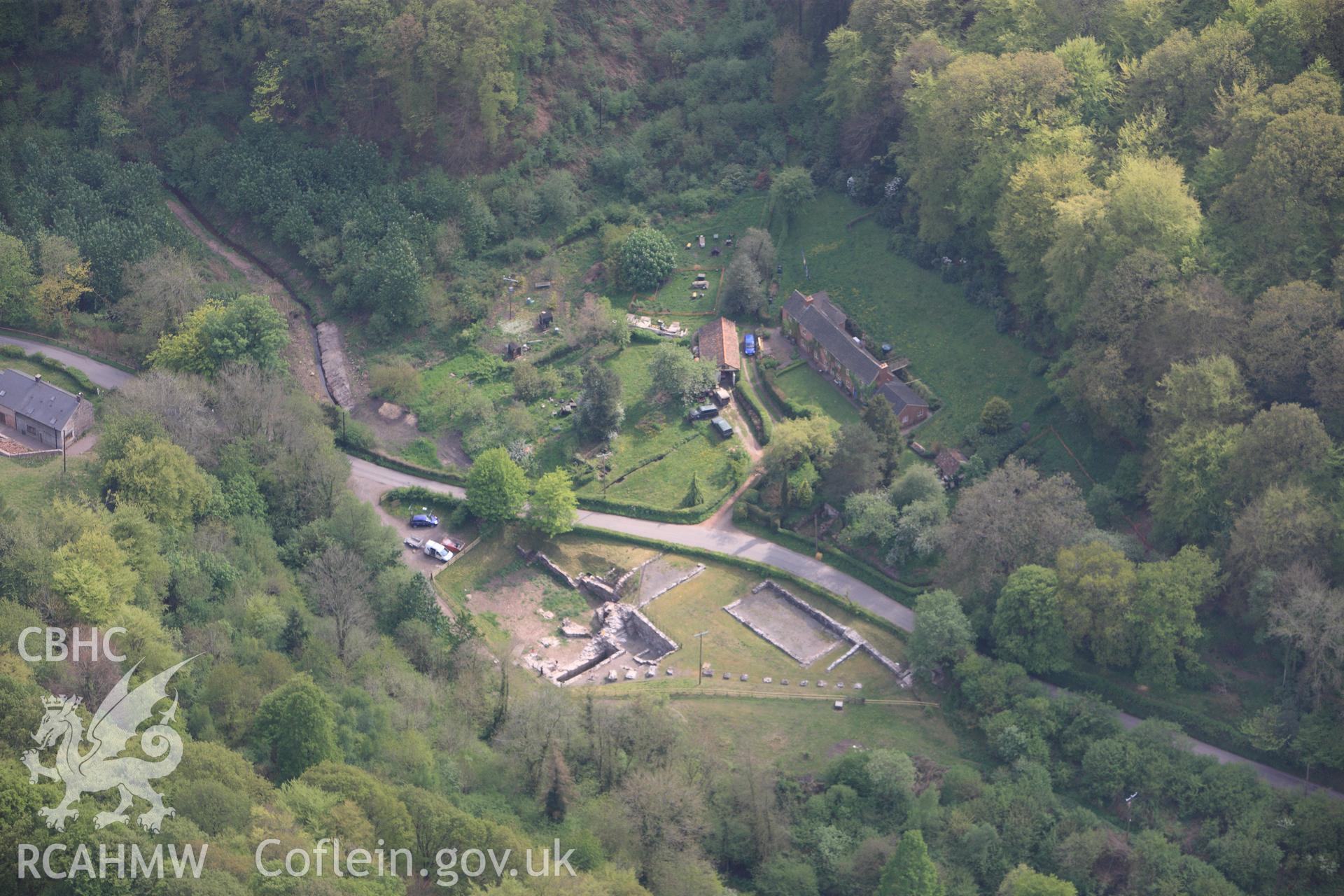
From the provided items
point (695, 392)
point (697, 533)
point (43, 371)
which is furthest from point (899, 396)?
point (43, 371)

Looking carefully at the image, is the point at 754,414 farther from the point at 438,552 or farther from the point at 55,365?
the point at 55,365

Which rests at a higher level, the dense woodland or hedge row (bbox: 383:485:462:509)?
the dense woodland

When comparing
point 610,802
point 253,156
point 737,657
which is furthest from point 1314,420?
point 253,156

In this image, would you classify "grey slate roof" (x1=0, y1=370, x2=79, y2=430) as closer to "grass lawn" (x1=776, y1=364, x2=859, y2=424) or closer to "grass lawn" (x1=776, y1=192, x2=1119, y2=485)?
"grass lawn" (x1=776, y1=364, x2=859, y2=424)

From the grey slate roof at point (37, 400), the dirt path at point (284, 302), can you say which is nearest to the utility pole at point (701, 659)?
the dirt path at point (284, 302)

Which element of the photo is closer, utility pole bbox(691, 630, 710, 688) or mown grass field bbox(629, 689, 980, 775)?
mown grass field bbox(629, 689, 980, 775)

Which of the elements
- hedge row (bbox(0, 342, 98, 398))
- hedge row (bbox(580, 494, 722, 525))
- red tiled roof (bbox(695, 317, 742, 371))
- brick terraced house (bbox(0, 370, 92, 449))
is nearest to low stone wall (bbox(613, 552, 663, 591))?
hedge row (bbox(580, 494, 722, 525))

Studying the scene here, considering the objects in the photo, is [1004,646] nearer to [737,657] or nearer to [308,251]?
[737,657]
